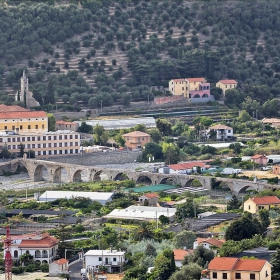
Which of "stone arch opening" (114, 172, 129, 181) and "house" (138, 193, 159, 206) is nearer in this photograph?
"house" (138, 193, 159, 206)

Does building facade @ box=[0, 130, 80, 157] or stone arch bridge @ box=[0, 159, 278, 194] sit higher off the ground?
building facade @ box=[0, 130, 80, 157]

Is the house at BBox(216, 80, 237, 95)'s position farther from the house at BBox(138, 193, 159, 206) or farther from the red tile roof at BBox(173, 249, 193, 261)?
the red tile roof at BBox(173, 249, 193, 261)

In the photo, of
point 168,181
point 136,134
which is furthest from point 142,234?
point 136,134

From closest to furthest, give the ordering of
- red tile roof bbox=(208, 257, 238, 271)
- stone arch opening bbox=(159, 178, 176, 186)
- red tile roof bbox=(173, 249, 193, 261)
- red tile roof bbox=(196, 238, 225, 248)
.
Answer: red tile roof bbox=(208, 257, 238, 271)
red tile roof bbox=(173, 249, 193, 261)
red tile roof bbox=(196, 238, 225, 248)
stone arch opening bbox=(159, 178, 176, 186)

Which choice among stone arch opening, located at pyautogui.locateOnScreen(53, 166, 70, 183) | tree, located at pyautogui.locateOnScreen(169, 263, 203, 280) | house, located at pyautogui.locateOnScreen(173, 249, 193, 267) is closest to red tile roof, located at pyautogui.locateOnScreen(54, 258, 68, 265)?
house, located at pyautogui.locateOnScreen(173, 249, 193, 267)

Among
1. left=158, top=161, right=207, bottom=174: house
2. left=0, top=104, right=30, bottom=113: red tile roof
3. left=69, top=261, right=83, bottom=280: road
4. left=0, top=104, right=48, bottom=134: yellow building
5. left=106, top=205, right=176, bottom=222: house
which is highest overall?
left=0, top=104, right=30, bottom=113: red tile roof

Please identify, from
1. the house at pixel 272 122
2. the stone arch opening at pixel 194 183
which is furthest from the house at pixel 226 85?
the stone arch opening at pixel 194 183

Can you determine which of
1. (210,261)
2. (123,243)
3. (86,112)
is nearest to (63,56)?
(86,112)
